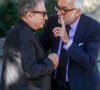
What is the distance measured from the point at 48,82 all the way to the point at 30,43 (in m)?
0.43

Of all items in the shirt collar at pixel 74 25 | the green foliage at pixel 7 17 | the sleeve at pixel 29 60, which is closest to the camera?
the sleeve at pixel 29 60

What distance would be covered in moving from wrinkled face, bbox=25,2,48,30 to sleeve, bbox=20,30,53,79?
4.8 inches

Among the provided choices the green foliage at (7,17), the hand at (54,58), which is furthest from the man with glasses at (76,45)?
the green foliage at (7,17)

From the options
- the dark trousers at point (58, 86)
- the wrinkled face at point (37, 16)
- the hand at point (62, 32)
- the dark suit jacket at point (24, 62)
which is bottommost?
the dark trousers at point (58, 86)

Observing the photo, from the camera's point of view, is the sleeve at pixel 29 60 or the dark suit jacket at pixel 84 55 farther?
the dark suit jacket at pixel 84 55

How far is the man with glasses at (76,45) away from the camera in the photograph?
194 inches

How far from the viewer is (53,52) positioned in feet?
16.5

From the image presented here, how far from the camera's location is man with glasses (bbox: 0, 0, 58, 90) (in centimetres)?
453

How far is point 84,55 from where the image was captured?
190 inches

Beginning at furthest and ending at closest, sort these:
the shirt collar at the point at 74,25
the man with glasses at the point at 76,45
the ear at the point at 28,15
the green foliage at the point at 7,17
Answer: the green foliage at the point at 7,17 < the shirt collar at the point at 74,25 < the man with glasses at the point at 76,45 < the ear at the point at 28,15

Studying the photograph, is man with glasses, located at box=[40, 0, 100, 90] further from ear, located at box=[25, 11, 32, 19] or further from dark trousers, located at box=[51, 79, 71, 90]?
ear, located at box=[25, 11, 32, 19]

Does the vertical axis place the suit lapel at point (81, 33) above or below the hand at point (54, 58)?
above

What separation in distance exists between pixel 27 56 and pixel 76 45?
56 cm

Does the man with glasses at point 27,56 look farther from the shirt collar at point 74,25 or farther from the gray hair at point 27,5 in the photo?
the shirt collar at point 74,25
